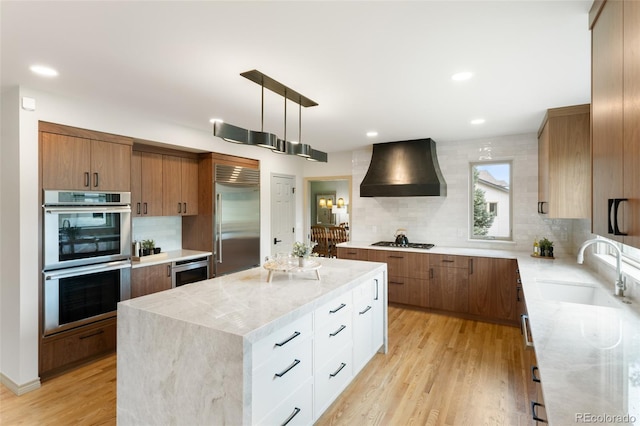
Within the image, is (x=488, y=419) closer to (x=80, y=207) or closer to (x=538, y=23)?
(x=538, y=23)

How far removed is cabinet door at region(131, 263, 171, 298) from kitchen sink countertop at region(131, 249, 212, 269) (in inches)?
1.7

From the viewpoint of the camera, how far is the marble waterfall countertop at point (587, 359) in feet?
3.31

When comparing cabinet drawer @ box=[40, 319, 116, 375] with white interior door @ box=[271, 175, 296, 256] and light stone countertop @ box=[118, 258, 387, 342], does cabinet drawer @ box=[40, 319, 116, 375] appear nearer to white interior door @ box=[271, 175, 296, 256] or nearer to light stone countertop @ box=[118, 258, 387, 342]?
light stone countertop @ box=[118, 258, 387, 342]

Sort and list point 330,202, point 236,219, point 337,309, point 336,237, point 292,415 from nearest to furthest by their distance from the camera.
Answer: point 292,415 < point 337,309 < point 236,219 < point 336,237 < point 330,202

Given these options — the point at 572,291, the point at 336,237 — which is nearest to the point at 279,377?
the point at 572,291

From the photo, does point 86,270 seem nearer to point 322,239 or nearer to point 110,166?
point 110,166

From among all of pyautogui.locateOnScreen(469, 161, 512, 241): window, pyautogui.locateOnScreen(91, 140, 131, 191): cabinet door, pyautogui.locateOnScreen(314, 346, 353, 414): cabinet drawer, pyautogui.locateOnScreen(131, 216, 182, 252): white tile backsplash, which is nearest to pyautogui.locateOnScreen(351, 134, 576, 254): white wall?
pyautogui.locateOnScreen(469, 161, 512, 241): window

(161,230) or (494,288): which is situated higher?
(161,230)

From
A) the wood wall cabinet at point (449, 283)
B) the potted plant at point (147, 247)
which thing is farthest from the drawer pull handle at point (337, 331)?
the potted plant at point (147, 247)

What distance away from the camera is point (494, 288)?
13.7ft

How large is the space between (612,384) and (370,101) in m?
2.61

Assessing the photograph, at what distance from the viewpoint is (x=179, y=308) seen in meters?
1.91

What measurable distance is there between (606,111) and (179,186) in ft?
13.7

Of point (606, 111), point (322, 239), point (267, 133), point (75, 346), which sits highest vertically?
point (267, 133)
